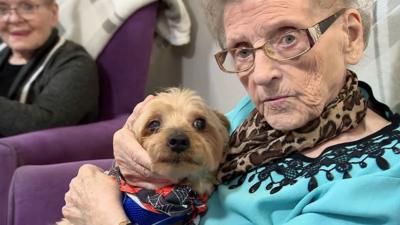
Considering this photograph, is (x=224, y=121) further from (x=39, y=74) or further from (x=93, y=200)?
(x=39, y=74)

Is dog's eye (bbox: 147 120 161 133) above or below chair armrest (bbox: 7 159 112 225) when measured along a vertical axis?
above

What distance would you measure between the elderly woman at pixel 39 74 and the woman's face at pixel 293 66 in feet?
3.64

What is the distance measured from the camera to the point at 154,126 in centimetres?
128

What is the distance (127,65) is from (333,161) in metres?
1.41

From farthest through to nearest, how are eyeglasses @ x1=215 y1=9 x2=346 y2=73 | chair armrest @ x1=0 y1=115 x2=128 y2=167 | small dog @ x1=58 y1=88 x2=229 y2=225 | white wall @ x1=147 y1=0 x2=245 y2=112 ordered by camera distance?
white wall @ x1=147 y1=0 x2=245 y2=112, chair armrest @ x1=0 y1=115 x2=128 y2=167, small dog @ x1=58 y1=88 x2=229 y2=225, eyeglasses @ x1=215 y1=9 x2=346 y2=73

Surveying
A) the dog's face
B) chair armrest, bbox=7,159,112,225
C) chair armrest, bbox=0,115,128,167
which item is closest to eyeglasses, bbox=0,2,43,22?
chair armrest, bbox=0,115,128,167

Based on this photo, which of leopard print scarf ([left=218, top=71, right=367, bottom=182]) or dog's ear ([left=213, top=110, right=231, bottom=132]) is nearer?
leopard print scarf ([left=218, top=71, right=367, bottom=182])

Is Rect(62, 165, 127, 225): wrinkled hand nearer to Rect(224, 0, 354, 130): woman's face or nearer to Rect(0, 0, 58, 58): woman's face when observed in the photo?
Rect(224, 0, 354, 130): woman's face

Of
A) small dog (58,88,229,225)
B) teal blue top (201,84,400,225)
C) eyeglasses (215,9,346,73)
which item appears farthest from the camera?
small dog (58,88,229,225)

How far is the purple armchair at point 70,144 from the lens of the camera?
148cm

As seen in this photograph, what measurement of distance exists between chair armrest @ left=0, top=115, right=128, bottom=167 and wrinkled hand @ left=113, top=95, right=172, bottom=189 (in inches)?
22.8

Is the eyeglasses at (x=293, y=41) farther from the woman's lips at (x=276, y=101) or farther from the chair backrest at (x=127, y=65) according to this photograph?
the chair backrest at (x=127, y=65)

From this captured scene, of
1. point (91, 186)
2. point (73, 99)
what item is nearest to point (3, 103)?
point (73, 99)

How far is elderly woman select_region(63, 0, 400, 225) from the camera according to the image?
92 cm
